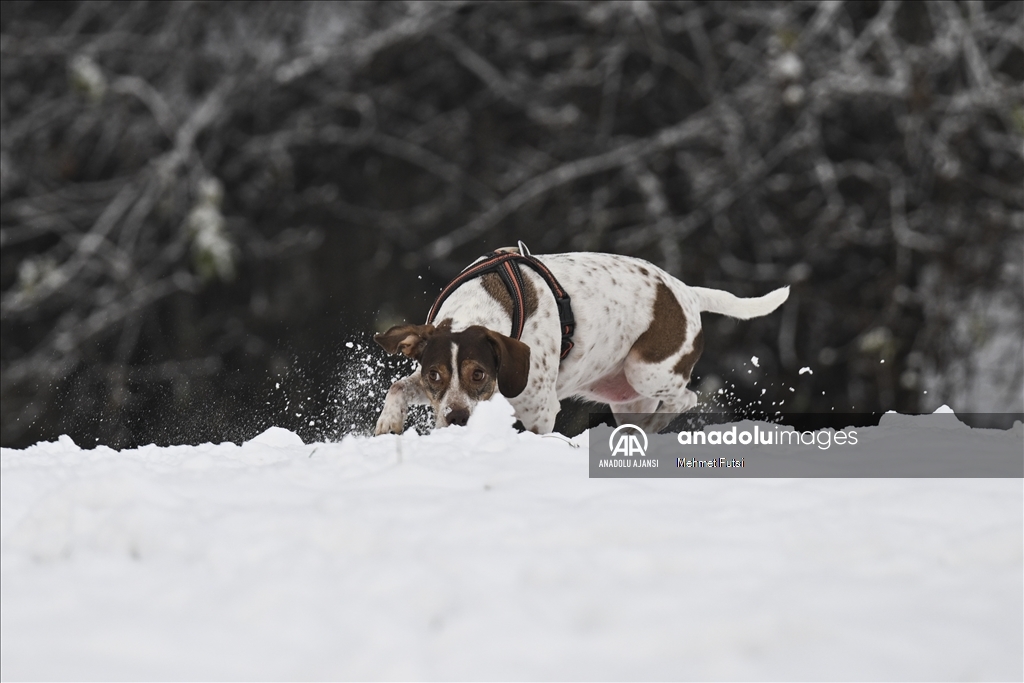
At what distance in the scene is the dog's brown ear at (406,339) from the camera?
3.74 m

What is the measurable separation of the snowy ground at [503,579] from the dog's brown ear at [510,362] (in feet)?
4.26

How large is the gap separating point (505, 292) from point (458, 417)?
2.31 ft

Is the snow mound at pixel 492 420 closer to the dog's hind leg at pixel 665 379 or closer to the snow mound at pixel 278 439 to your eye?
the snow mound at pixel 278 439

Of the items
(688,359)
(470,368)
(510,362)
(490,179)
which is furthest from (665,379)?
(490,179)

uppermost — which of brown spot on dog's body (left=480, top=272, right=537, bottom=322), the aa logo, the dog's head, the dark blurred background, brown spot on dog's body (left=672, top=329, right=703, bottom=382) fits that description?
the dark blurred background

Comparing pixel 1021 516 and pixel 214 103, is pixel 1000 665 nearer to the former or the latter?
pixel 1021 516

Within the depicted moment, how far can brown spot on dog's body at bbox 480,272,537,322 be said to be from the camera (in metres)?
3.99

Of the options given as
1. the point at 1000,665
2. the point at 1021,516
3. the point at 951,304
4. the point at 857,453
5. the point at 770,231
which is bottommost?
the point at 1000,665

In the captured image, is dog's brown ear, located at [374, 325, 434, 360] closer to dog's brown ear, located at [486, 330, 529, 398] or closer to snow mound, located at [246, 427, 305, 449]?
dog's brown ear, located at [486, 330, 529, 398]

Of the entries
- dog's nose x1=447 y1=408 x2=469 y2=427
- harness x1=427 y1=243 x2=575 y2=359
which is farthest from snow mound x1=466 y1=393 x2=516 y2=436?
harness x1=427 y1=243 x2=575 y2=359

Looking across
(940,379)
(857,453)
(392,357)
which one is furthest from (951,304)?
(857,453)

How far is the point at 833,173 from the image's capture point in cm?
870

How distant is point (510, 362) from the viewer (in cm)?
363

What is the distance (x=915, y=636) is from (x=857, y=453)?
1.16 meters
